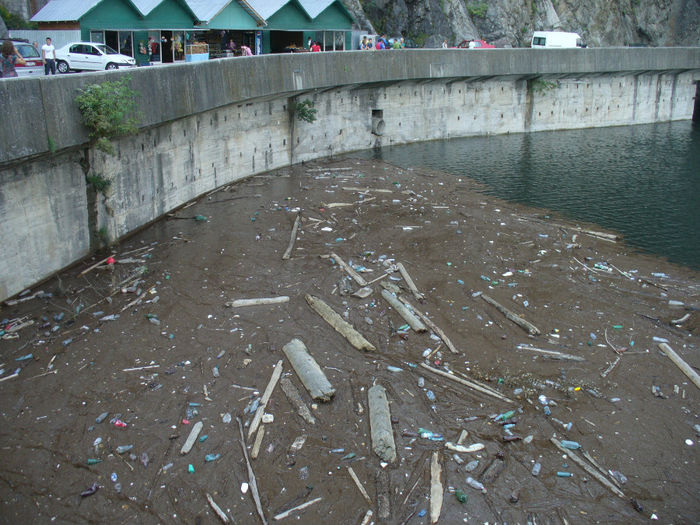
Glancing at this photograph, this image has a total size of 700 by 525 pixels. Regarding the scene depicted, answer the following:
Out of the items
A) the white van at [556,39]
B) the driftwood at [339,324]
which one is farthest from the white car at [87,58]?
the white van at [556,39]

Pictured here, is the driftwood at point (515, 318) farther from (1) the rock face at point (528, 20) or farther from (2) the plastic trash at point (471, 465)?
(1) the rock face at point (528, 20)

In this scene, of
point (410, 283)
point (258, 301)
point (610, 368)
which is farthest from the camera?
point (410, 283)

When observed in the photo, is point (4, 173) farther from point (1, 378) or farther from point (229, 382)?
point (229, 382)

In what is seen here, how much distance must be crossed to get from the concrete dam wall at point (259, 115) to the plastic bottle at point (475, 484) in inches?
398

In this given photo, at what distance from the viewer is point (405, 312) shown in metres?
13.2

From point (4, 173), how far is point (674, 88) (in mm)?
44984

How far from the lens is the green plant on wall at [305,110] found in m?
27.2

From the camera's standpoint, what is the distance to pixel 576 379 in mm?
11242

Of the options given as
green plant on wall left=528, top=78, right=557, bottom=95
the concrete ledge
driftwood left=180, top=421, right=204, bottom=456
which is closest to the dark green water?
green plant on wall left=528, top=78, right=557, bottom=95

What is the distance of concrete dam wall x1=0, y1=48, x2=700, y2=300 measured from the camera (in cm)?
1366

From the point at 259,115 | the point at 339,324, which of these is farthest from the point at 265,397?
the point at 259,115

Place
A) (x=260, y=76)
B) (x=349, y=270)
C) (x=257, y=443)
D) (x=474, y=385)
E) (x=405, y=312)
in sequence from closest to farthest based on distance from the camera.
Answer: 1. (x=257, y=443)
2. (x=474, y=385)
3. (x=405, y=312)
4. (x=349, y=270)
5. (x=260, y=76)

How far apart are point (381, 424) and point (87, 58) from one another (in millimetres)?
20782

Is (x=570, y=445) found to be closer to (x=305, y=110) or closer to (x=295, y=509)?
(x=295, y=509)
